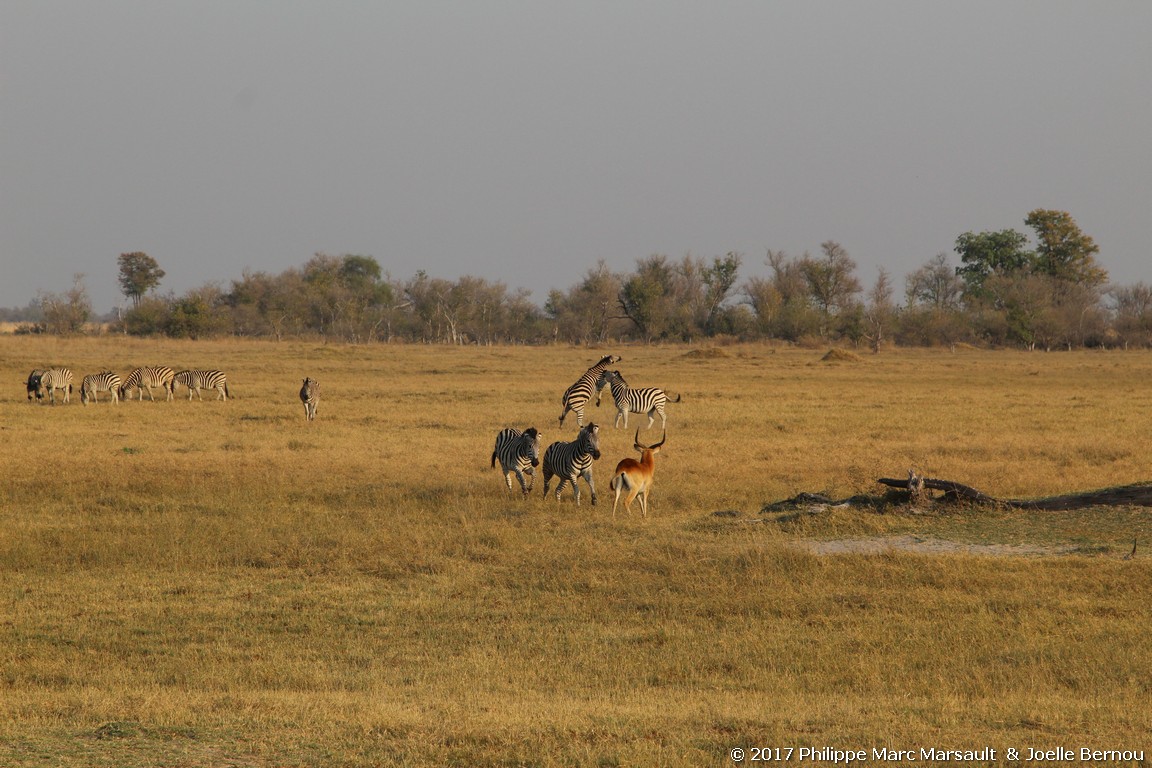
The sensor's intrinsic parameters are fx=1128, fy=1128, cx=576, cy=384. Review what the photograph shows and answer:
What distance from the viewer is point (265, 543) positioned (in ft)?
Result: 38.5

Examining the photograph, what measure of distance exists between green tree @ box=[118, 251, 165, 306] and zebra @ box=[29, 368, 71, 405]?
69793 mm

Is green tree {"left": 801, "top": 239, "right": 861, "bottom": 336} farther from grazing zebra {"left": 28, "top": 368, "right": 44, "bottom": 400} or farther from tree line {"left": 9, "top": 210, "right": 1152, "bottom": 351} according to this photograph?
grazing zebra {"left": 28, "top": 368, "right": 44, "bottom": 400}

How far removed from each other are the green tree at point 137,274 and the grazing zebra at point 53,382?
229ft

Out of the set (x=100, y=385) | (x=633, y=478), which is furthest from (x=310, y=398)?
(x=633, y=478)

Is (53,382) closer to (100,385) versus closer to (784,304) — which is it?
(100,385)

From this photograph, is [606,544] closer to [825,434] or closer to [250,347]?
[825,434]

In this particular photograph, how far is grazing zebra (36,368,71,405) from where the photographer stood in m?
27.9

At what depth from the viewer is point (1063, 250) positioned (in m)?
82.2

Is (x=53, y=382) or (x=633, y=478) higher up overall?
(x=53, y=382)

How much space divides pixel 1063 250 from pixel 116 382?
72103mm

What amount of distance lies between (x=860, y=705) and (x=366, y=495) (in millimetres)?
9208

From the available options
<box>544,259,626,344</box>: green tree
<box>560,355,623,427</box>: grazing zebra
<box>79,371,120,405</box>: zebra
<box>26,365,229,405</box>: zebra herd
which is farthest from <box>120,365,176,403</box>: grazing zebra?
<box>544,259,626,344</box>: green tree

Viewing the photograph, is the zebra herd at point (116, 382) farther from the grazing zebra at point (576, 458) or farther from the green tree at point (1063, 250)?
the green tree at point (1063, 250)

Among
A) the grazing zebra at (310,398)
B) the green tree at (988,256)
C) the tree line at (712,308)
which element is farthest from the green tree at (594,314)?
the grazing zebra at (310,398)
